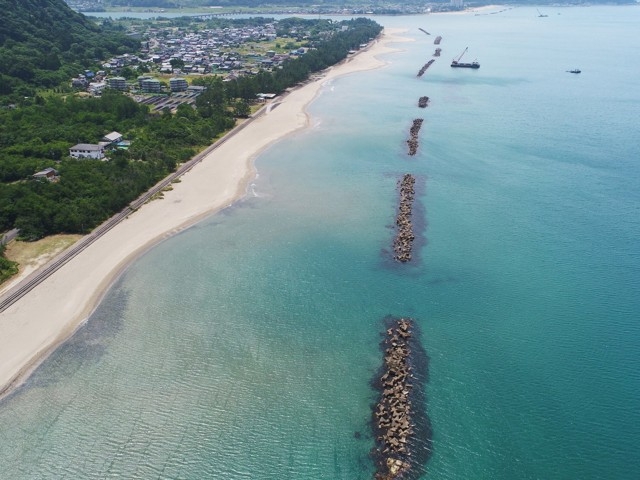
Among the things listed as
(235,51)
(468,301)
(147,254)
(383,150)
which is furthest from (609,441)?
(235,51)

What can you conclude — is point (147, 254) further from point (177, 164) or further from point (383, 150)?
point (383, 150)

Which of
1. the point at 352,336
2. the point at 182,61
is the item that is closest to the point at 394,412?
the point at 352,336

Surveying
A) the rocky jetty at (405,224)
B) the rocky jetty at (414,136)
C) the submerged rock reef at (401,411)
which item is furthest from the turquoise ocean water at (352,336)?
the rocky jetty at (414,136)

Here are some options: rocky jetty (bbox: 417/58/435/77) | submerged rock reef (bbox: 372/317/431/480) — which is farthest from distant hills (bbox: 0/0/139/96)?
submerged rock reef (bbox: 372/317/431/480)

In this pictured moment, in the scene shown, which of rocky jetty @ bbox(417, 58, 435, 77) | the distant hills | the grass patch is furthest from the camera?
rocky jetty @ bbox(417, 58, 435, 77)

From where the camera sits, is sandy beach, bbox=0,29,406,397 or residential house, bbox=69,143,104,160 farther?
residential house, bbox=69,143,104,160

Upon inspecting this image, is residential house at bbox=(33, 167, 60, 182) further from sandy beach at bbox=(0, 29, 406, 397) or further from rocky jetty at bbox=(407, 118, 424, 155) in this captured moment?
rocky jetty at bbox=(407, 118, 424, 155)
